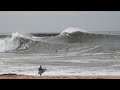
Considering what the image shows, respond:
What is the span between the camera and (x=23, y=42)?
16062 mm
